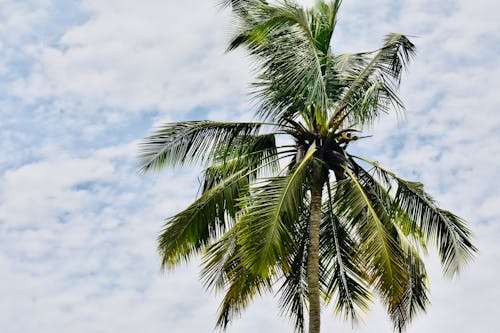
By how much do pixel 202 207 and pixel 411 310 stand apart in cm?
441

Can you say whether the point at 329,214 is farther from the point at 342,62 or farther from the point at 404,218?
the point at 342,62

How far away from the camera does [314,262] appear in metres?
12.6

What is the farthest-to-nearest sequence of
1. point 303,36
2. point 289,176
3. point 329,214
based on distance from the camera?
point 329,214
point 303,36
point 289,176

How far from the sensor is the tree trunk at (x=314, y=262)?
12203mm

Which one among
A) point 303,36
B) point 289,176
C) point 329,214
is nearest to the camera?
point 289,176

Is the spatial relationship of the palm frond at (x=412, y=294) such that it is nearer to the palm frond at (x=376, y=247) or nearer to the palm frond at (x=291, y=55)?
the palm frond at (x=376, y=247)

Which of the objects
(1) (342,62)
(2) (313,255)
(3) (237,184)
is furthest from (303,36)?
(2) (313,255)

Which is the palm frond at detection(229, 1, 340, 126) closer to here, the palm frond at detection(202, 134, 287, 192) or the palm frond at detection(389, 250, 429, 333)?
the palm frond at detection(202, 134, 287, 192)

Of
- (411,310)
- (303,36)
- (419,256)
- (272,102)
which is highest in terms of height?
(303,36)

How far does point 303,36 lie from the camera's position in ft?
43.9

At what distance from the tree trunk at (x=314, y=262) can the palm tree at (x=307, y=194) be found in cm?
2

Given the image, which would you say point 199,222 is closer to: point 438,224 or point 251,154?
point 251,154

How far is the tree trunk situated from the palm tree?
0.02m

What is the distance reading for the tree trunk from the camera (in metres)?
12.2
